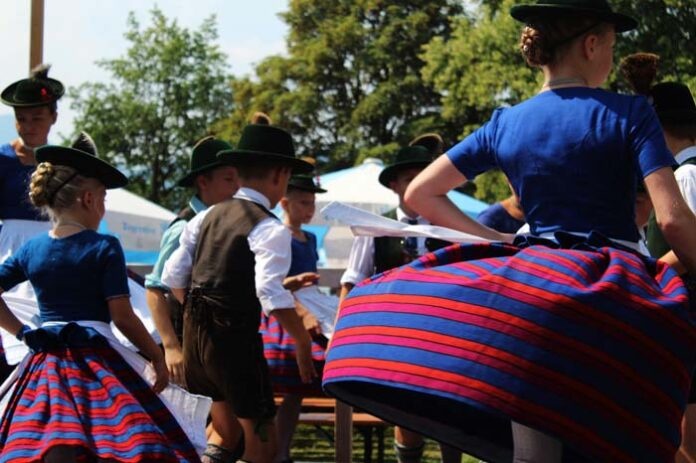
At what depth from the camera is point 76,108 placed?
4500 cm

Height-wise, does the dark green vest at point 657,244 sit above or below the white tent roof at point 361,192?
above

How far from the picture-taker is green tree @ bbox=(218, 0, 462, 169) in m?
41.0

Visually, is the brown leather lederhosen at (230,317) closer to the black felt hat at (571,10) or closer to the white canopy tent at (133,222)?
the black felt hat at (571,10)

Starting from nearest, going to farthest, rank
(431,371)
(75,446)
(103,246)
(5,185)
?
1. (431,371)
2. (75,446)
3. (103,246)
4. (5,185)

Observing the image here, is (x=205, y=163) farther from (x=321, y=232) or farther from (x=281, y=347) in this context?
(x=321, y=232)

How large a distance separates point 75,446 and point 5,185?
253cm

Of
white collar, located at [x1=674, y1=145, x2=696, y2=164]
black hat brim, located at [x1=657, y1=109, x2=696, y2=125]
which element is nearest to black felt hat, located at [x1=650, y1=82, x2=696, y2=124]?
black hat brim, located at [x1=657, y1=109, x2=696, y2=125]

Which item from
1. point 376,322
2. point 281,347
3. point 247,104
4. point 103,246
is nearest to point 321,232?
point 281,347

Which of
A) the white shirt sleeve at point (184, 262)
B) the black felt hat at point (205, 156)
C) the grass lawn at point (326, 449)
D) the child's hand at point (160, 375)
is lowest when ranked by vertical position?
the grass lawn at point (326, 449)

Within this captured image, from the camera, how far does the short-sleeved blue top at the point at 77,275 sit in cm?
500

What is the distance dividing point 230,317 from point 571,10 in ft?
8.34

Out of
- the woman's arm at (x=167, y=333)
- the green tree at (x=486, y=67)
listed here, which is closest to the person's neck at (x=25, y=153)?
the woman's arm at (x=167, y=333)

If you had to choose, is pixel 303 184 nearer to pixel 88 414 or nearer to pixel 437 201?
pixel 88 414

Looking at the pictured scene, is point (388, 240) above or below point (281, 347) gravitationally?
above
